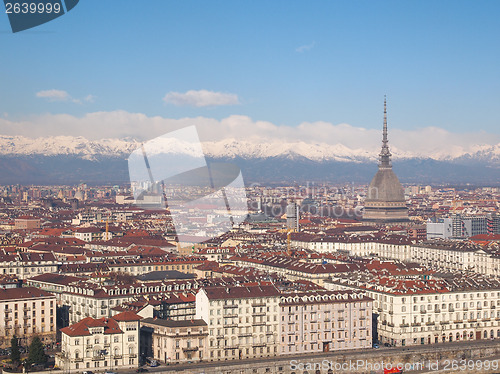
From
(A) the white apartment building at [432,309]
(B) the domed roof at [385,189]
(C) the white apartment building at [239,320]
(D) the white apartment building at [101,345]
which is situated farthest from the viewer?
(B) the domed roof at [385,189]

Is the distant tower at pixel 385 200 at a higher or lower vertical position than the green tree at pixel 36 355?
higher

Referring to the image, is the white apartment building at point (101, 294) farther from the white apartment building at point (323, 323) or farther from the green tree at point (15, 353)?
the white apartment building at point (323, 323)

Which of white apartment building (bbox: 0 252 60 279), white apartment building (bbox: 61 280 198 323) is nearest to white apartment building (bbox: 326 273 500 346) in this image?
white apartment building (bbox: 61 280 198 323)

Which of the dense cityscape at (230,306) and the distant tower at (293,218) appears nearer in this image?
the dense cityscape at (230,306)

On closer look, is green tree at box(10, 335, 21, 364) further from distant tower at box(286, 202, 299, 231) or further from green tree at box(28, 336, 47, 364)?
distant tower at box(286, 202, 299, 231)

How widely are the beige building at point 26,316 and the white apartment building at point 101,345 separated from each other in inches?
211

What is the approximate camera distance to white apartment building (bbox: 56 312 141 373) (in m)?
35.5

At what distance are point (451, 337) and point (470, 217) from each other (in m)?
61.9

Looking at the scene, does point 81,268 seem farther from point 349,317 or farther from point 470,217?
point 470,217

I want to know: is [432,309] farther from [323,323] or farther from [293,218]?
[293,218]

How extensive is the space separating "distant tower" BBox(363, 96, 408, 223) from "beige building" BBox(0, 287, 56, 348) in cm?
7928

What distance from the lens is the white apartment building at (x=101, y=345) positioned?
116 feet

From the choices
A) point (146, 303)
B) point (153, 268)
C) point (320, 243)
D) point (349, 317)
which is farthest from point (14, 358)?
point (320, 243)

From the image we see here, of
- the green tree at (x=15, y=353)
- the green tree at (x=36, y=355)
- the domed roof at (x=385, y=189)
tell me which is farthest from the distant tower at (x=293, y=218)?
the green tree at (x=36, y=355)
